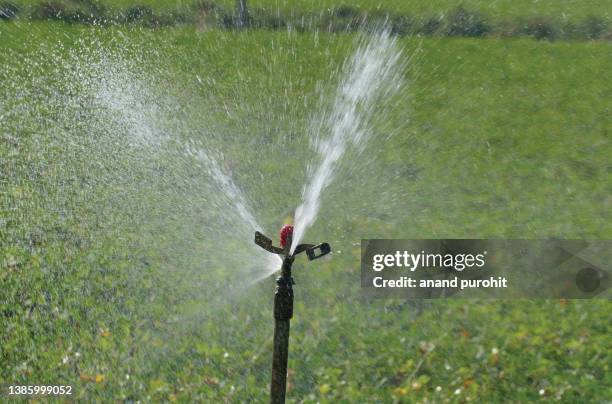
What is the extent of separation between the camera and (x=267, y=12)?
1714cm

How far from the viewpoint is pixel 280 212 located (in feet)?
30.2

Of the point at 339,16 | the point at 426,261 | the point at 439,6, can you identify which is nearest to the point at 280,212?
the point at 426,261

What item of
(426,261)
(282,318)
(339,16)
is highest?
(339,16)

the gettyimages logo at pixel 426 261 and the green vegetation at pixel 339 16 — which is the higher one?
the green vegetation at pixel 339 16

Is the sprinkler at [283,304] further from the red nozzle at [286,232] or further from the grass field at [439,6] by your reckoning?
the grass field at [439,6]

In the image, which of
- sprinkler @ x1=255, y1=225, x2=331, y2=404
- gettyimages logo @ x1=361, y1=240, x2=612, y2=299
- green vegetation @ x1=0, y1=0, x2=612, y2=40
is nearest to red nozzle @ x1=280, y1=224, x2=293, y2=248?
sprinkler @ x1=255, y1=225, x2=331, y2=404

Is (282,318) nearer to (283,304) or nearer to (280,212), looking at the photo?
(283,304)

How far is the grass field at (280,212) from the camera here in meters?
6.08

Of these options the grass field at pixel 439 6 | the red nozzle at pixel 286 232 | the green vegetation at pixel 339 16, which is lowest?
the red nozzle at pixel 286 232

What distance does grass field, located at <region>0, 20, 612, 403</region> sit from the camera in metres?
6.08

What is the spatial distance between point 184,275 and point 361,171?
407 cm

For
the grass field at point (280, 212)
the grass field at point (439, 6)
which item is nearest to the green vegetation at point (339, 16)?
the grass field at point (439, 6)

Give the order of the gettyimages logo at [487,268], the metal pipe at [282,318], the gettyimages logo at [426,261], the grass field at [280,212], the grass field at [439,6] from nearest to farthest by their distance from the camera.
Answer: the metal pipe at [282,318], the grass field at [280,212], the gettyimages logo at [487,268], the gettyimages logo at [426,261], the grass field at [439,6]

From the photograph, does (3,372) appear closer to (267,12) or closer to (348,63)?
(348,63)
